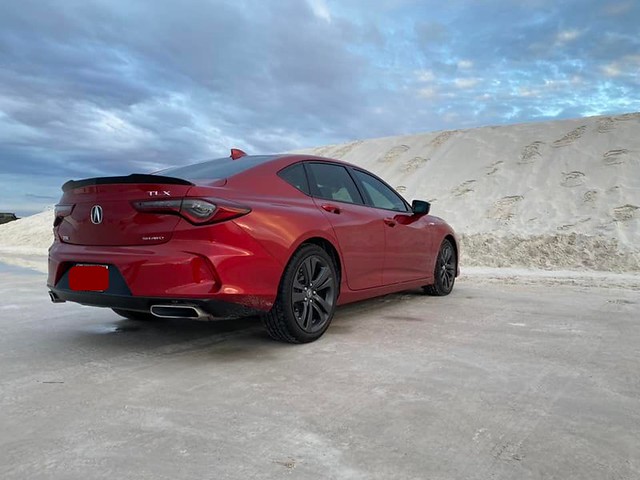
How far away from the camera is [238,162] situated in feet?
13.6

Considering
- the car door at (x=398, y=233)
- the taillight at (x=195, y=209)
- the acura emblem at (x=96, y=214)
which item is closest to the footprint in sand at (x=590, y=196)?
the car door at (x=398, y=233)

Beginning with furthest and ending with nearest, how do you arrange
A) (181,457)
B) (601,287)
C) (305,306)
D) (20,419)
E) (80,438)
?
1. (601,287)
2. (305,306)
3. (20,419)
4. (80,438)
5. (181,457)

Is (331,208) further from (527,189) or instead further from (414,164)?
(414,164)

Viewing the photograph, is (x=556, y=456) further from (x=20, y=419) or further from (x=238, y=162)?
(x=238, y=162)

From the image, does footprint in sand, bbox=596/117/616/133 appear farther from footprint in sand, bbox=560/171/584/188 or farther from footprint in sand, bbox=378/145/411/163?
footprint in sand, bbox=378/145/411/163

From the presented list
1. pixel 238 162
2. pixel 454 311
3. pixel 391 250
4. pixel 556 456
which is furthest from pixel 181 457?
pixel 454 311

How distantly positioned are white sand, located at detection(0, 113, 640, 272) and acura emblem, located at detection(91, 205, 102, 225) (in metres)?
8.59

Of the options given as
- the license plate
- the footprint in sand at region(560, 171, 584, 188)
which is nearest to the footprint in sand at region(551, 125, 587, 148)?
the footprint in sand at region(560, 171, 584, 188)

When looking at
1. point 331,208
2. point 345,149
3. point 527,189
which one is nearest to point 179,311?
point 331,208

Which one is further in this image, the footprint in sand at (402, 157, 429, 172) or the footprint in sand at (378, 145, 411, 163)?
the footprint in sand at (378, 145, 411, 163)

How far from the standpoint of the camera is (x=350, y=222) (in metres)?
4.39

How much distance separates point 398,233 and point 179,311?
8.37ft

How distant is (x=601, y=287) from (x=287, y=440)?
675 centimetres

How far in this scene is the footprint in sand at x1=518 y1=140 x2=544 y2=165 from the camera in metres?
17.4
